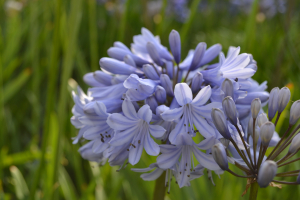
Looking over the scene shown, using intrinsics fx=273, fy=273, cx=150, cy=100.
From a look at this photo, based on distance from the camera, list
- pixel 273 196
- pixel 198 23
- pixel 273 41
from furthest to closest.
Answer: pixel 198 23 → pixel 273 41 → pixel 273 196

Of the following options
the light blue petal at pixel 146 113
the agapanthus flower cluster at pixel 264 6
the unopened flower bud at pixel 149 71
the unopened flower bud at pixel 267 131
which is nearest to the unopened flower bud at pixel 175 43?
the unopened flower bud at pixel 149 71

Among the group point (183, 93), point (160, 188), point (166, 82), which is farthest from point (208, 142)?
point (160, 188)

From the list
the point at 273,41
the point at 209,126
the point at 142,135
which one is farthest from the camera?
the point at 273,41

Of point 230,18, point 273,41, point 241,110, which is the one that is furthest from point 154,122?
point 230,18

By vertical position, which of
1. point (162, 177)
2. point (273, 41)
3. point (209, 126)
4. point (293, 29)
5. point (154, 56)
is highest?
point (293, 29)

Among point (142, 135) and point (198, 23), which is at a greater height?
point (198, 23)

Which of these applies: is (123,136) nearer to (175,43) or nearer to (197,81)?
(197,81)

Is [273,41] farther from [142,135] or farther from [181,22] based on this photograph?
[142,135]
